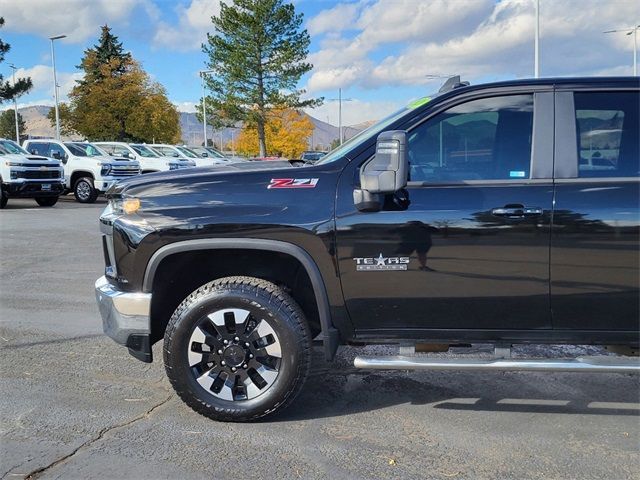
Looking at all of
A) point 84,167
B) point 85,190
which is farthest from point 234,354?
point 85,190

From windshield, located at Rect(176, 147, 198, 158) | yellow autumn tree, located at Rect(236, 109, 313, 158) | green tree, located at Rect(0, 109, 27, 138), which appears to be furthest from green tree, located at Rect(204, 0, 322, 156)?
green tree, located at Rect(0, 109, 27, 138)

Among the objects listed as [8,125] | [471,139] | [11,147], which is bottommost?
[471,139]

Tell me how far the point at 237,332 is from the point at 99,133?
4553 cm

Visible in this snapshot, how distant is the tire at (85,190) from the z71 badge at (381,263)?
1752 cm

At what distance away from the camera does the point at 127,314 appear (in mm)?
3650

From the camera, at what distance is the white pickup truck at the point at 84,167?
1877 cm

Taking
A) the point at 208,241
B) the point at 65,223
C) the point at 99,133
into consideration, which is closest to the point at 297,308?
the point at 208,241

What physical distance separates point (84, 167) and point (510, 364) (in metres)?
18.1

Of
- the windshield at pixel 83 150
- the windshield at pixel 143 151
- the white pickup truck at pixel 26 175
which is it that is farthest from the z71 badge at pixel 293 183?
the windshield at pixel 143 151

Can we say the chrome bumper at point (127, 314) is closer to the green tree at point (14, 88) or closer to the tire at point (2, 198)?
the tire at point (2, 198)

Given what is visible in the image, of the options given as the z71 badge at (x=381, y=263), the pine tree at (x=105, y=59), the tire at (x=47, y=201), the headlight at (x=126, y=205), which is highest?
the pine tree at (x=105, y=59)

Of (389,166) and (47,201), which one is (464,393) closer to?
(389,166)

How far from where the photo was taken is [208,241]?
3.51 meters

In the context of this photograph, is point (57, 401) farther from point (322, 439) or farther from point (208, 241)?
point (322, 439)
